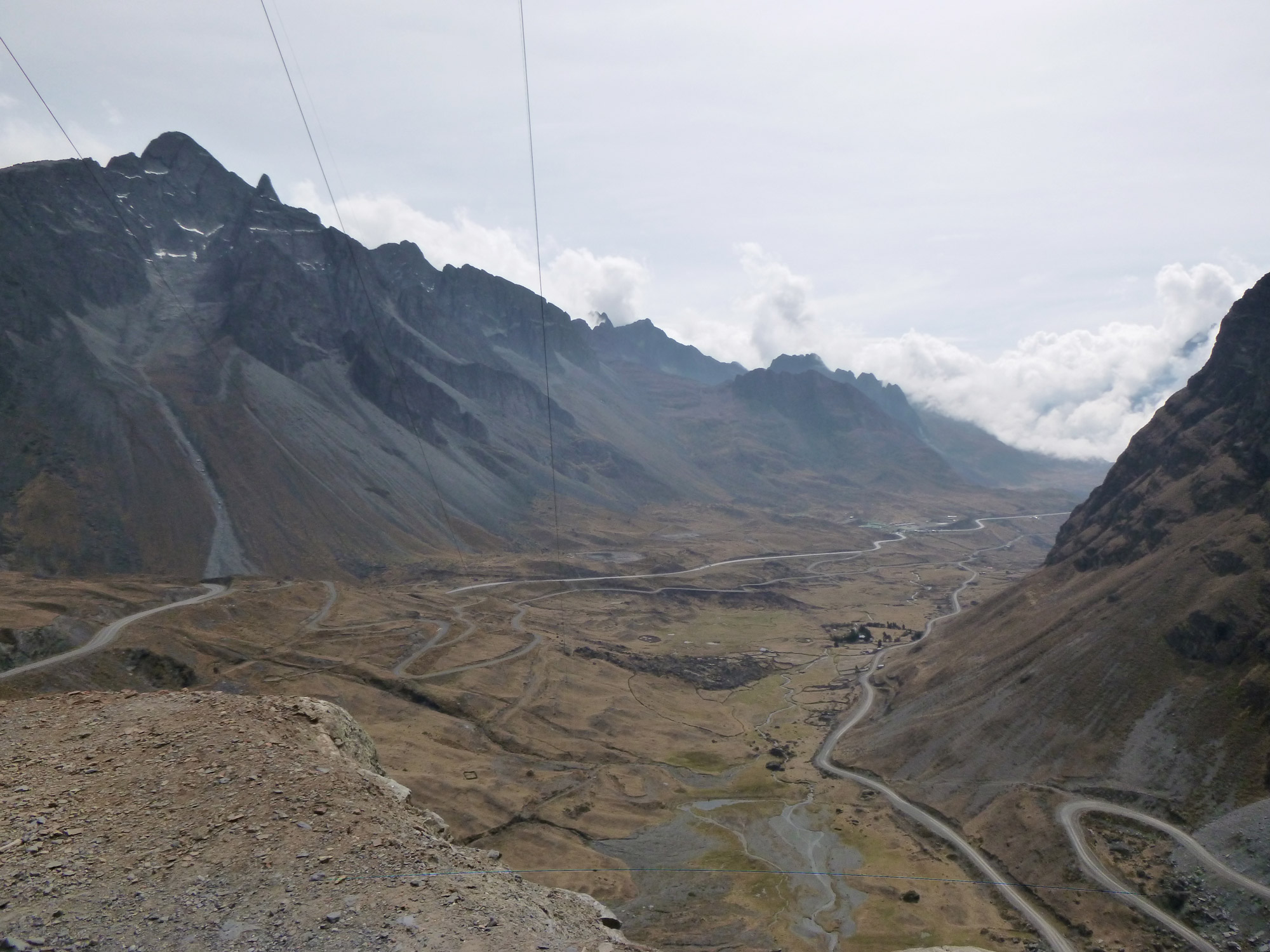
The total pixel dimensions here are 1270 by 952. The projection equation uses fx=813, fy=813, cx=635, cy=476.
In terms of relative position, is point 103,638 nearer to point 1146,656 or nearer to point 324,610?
point 324,610

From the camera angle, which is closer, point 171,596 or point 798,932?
point 798,932

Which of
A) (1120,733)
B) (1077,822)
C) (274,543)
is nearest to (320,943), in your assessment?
(1077,822)

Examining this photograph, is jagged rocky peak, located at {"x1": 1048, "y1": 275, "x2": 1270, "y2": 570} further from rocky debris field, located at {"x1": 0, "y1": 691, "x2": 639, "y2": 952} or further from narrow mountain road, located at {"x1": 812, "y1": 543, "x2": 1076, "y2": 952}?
rocky debris field, located at {"x1": 0, "y1": 691, "x2": 639, "y2": 952}

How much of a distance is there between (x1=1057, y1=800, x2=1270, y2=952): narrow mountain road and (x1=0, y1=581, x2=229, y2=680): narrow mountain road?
72.5 meters

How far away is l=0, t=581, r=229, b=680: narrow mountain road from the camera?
58.1 m

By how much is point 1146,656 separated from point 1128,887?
79.3 ft

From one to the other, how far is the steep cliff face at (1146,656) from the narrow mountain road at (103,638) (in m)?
67.2

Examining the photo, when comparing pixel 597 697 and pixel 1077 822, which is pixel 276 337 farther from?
pixel 1077 822

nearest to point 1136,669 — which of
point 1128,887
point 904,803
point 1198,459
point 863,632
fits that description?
point 904,803

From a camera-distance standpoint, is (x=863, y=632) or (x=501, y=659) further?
(x=863, y=632)

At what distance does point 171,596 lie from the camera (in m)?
90.9

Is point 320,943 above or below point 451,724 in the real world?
above

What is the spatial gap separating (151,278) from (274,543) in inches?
4002

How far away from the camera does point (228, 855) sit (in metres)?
19.1
